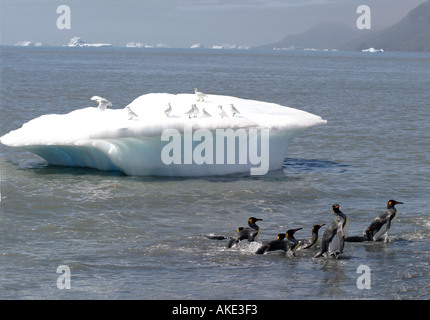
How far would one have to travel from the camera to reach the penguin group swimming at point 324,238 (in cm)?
1564

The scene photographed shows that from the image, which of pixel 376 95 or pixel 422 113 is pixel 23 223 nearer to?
pixel 422 113

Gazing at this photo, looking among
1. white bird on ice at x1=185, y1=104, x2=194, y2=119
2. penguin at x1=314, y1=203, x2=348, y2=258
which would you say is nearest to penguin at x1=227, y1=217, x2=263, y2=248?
penguin at x1=314, y1=203, x2=348, y2=258

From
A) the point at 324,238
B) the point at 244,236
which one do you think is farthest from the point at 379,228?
the point at 244,236

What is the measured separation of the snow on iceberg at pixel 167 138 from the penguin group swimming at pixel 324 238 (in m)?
6.39

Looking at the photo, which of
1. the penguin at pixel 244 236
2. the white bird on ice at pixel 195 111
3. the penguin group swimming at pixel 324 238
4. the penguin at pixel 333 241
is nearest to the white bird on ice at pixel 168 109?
the white bird on ice at pixel 195 111

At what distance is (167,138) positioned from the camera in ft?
73.3

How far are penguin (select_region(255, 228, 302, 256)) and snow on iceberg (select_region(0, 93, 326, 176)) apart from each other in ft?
23.8

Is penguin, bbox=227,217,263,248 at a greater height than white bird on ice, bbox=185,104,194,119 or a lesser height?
lesser

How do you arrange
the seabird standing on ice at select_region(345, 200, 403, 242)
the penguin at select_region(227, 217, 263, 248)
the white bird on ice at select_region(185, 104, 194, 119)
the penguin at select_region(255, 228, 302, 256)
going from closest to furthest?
the penguin at select_region(255, 228, 302, 256) → the penguin at select_region(227, 217, 263, 248) → the seabird standing on ice at select_region(345, 200, 403, 242) → the white bird on ice at select_region(185, 104, 194, 119)

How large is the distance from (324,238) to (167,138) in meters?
8.09

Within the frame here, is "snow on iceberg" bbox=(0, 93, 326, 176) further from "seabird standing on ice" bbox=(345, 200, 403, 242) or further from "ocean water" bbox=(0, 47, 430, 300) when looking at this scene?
"seabird standing on ice" bbox=(345, 200, 403, 242)

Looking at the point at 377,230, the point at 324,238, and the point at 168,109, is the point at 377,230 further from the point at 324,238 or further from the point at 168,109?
the point at 168,109

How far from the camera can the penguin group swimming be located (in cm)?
1564
